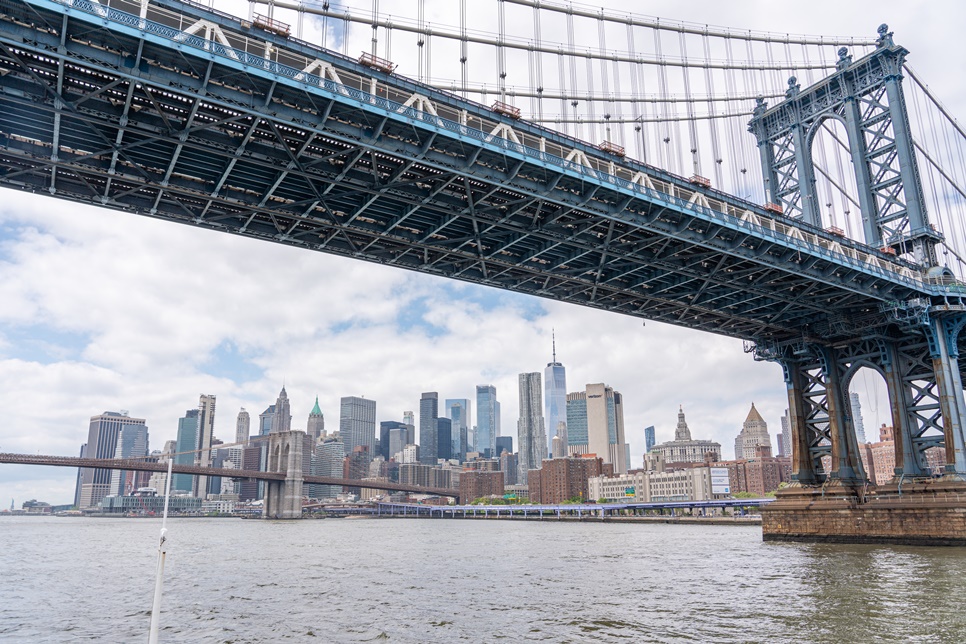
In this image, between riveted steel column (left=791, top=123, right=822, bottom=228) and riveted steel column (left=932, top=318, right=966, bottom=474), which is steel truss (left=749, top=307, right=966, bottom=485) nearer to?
riveted steel column (left=932, top=318, right=966, bottom=474)

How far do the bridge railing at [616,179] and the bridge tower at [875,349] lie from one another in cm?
354

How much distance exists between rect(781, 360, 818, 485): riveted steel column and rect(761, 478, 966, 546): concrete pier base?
5.06 feet

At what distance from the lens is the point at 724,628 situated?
71.8ft

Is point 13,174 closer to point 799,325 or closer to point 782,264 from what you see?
point 782,264

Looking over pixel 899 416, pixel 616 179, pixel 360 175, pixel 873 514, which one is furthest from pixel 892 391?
pixel 360 175

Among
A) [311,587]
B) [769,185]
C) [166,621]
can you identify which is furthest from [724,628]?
[769,185]

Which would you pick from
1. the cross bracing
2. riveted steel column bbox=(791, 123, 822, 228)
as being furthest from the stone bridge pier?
riveted steel column bbox=(791, 123, 822, 228)

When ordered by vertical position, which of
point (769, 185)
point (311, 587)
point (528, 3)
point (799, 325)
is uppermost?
point (528, 3)

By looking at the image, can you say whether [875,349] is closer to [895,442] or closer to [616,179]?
[895,442]

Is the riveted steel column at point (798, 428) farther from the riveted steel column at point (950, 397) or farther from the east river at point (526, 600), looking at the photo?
the riveted steel column at point (950, 397)

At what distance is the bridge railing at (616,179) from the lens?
23125 mm

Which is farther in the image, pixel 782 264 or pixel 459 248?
pixel 782 264

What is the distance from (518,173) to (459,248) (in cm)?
802

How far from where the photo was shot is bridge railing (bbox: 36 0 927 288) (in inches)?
910
